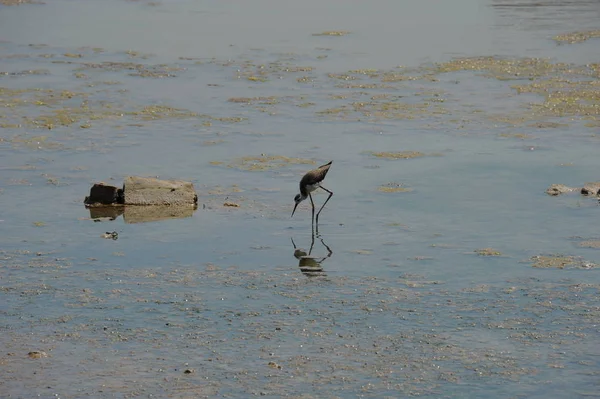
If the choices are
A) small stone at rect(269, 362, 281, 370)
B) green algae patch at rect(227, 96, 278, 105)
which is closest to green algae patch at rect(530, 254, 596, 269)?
small stone at rect(269, 362, 281, 370)

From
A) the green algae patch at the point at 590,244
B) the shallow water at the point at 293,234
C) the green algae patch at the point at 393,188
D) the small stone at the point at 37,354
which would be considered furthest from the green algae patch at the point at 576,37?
the small stone at the point at 37,354

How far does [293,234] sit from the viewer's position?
13070mm

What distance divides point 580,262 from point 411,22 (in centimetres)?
1958

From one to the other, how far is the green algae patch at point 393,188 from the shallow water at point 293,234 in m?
0.06

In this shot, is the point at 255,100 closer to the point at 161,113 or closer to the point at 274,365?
the point at 161,113

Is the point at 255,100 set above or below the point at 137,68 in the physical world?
below

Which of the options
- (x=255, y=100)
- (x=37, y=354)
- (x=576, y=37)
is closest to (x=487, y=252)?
(x=37, y=354)

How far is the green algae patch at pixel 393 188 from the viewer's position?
1468 centimetres

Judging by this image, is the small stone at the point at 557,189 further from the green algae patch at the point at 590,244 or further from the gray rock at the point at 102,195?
the gray rock at the point at 102,195

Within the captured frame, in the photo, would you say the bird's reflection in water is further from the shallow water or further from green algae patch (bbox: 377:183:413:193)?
green algae patch (bbox: 377:183:413:193)

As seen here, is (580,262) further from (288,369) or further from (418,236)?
(288,369)

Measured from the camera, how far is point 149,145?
17000 millimetres

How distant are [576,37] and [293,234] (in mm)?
16654

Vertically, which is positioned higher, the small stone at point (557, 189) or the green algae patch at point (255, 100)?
the green algae patch at point (255, 100)
